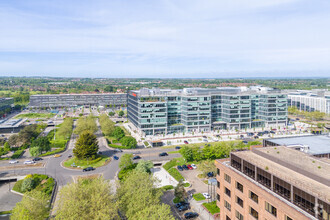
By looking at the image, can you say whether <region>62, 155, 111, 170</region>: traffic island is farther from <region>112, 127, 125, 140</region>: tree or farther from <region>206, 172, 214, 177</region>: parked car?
<region>206, 172, 214, 177</region>: parked car

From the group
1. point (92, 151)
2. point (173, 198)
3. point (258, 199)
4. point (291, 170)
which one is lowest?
point (173, 198)

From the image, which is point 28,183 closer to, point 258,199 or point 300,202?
point 258,199

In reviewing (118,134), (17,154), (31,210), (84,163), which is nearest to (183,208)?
(31,210)

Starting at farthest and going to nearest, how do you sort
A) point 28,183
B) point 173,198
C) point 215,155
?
1. point 215,155
2. point 28,183
3. point 173,198

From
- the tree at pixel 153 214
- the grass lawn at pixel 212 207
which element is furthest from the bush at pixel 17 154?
the grass lawn at pixel 212 207

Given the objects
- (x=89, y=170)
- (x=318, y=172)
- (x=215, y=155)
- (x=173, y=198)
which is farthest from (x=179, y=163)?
(x=318, y=172)

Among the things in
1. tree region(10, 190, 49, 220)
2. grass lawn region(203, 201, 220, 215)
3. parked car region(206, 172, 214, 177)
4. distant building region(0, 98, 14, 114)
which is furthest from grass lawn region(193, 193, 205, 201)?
distant building region(0, 98, 14, 114)
